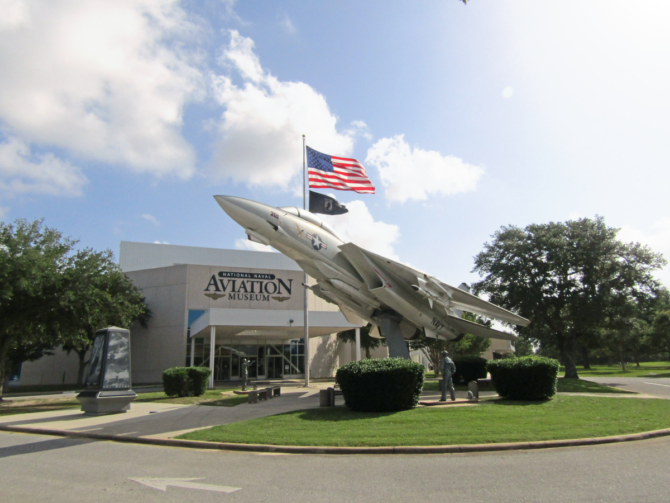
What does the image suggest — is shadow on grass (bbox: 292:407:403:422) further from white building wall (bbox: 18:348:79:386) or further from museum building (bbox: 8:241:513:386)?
white building wall (bbox: 18:348:79:386)

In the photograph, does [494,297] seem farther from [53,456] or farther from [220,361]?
[53,456]

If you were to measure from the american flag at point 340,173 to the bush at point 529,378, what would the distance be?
971cm

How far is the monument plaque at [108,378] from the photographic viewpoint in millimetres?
13711

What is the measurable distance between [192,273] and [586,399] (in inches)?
1156

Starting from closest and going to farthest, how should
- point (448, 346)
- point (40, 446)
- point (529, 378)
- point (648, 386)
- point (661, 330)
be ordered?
point (40, 446) < point (529, 378) < point (648, 386) < point (661, 330) < point (448, 346)

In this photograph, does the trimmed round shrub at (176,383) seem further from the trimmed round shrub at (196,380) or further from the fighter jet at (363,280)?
the fighter jet at (363,280)

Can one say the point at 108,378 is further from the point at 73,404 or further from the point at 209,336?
the point at 209,336

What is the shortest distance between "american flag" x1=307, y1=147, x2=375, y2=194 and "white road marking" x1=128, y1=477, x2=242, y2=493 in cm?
1482

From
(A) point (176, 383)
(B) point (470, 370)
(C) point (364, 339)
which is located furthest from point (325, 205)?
(C) point (364, 339)

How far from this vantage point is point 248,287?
3638 centimetres

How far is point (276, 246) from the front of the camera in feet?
49.9

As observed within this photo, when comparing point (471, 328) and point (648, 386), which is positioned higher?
point (471, 328)

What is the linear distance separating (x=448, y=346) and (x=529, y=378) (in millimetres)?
33684

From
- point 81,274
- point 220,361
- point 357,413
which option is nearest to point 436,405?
point 357,413
